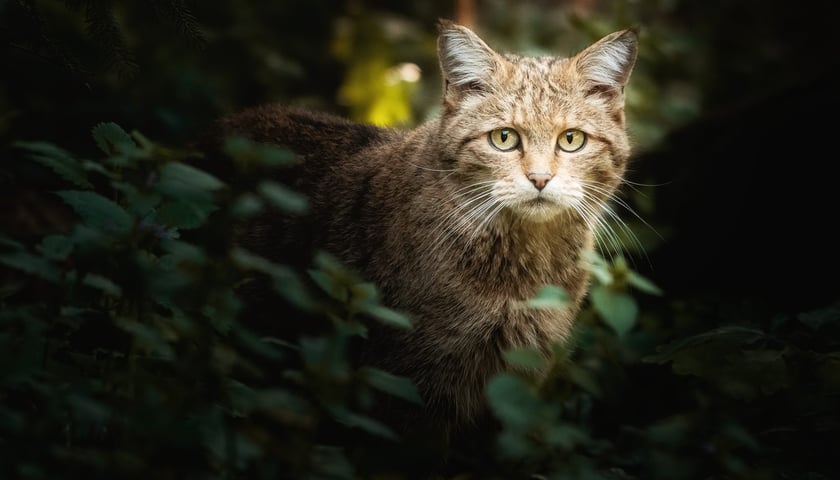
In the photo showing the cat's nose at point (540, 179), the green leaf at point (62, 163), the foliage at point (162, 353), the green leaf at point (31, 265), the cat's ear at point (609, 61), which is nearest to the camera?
the foliage at point (162, 353)

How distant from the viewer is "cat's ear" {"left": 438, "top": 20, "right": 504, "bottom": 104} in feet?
10.5

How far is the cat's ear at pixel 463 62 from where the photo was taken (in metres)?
3.21

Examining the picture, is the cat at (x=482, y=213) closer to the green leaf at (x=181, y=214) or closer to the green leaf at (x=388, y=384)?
the green leaf at (x=388, y=384)

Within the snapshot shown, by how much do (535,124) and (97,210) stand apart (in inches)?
72.0

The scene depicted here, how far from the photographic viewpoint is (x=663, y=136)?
16.5 feet

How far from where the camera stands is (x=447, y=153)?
10.3ft

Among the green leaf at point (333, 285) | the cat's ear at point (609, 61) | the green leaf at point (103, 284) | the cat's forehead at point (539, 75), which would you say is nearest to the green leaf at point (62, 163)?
the green leaf at point (103, 284)

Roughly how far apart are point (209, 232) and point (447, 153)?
166 cm

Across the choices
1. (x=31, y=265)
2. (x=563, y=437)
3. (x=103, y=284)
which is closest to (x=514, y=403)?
(x=563, y=437)

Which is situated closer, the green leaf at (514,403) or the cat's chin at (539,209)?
the green leaf at (514,403)

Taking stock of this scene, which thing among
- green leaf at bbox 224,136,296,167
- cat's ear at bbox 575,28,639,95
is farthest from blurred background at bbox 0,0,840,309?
green leaf at bbox 224,136,296,167

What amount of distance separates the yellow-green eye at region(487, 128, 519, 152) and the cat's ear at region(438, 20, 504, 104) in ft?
0.90

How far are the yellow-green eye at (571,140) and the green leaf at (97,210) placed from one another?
1.86 metres

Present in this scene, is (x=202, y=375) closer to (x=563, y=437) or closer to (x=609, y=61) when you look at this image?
(x=563, y=437)
